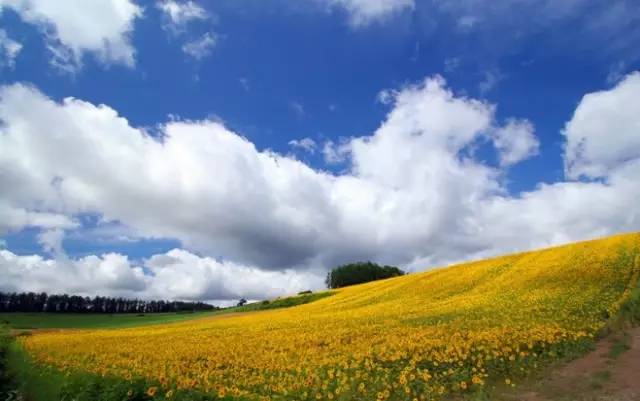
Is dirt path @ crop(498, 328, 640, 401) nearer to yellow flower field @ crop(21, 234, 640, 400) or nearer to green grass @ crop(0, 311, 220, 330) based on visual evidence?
yellow flower field @ crop(21, 234, 640, 400)

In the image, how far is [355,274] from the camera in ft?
441

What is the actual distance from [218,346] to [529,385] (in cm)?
1437

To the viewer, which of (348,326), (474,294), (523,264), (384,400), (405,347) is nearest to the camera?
(384,400)

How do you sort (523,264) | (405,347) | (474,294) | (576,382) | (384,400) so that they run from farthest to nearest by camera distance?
(523,264)
(474,294)
(405,347)
(576,382)
(384,400)

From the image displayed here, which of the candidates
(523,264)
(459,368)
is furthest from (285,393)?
(523,264)

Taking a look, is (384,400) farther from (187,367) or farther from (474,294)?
(474,294)

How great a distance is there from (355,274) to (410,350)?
119482mm

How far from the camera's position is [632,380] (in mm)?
12359

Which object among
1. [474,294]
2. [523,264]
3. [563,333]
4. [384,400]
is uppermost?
[523,264]

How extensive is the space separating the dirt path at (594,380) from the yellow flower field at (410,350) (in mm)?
750

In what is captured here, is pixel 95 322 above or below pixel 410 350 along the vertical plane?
above

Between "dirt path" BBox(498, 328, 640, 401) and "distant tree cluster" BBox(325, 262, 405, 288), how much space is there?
4675 inches

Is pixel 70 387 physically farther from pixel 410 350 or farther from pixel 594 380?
pixel 594 380

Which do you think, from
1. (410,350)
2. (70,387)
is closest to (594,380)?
(410,350)
